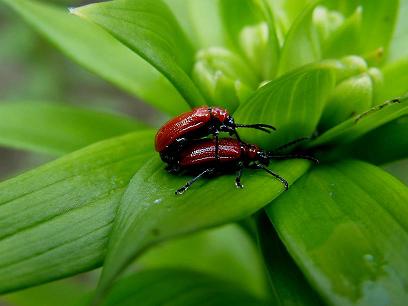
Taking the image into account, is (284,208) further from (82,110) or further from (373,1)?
(82,110)

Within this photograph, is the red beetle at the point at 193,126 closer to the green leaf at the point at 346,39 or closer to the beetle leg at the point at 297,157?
the beetle leg at the point at 297,157

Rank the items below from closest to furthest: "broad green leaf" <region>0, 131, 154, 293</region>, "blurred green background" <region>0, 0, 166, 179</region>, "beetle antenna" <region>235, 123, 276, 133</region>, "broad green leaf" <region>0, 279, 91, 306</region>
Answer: "broad green leaf" <region>0, 131, 154, 293</region> < "beetle antenna" <region>235, 123, 276, 133</region> < "broad green leaf" <region>0, 279, 91, 306</region> < "blurred green background" <region>0, 0, 166, 179</region>

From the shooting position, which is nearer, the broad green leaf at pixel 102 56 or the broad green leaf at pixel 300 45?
the broad green leaf at pixel 300 45

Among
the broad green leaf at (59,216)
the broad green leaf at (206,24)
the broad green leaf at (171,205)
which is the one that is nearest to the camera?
the broad green leaf at (171,205)

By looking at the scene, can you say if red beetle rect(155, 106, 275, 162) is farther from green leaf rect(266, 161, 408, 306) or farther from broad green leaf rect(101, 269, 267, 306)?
broad green leaf rect(101, 269, 267, 306)

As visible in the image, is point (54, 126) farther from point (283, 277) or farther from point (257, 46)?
point (283, 277)

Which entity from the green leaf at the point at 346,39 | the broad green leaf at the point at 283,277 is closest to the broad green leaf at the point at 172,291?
the broad green leaf at the point at 283,277

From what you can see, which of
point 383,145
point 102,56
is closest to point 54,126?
point 102,56

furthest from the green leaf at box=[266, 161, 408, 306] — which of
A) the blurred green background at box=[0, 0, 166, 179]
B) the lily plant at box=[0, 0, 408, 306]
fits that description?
the blurred green background at box=[0, 0, 166, 179]
